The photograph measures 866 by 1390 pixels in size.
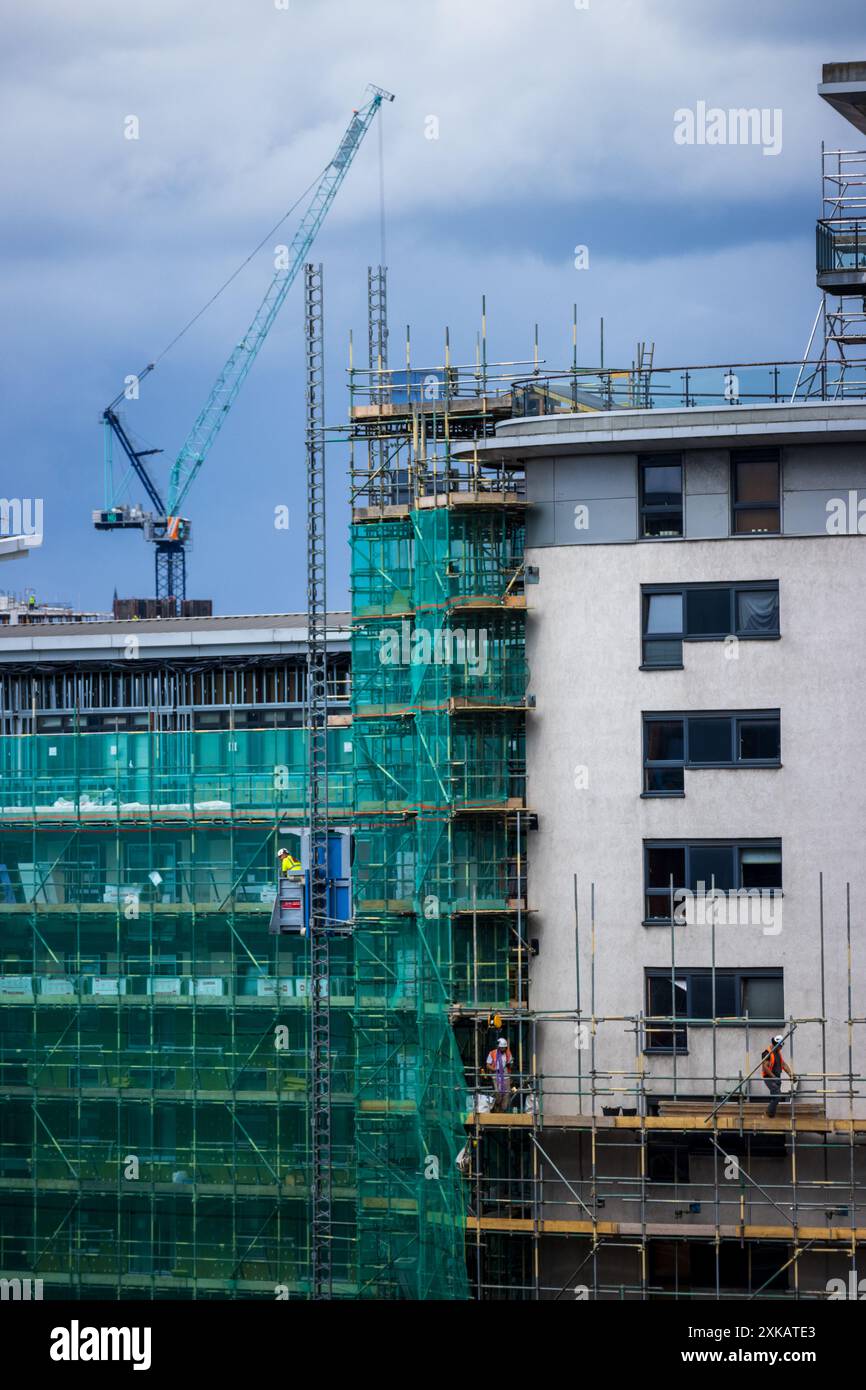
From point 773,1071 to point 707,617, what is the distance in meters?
9.34

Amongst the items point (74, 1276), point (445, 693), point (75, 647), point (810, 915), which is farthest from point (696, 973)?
point (75, 647)

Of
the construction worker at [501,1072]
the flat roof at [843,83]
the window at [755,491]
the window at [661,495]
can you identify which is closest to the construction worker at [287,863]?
the construction worker at [501,1072]

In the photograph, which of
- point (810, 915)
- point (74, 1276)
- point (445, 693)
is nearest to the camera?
point (810, 915)

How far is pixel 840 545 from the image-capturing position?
148 feet

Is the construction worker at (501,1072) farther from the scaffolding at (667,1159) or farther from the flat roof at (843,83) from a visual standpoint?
the flat roof at (843,83)

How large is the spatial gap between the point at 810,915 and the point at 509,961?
6408 mm

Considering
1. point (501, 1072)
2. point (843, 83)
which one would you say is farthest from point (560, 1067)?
point (843, 83)

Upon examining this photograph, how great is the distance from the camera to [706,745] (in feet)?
147

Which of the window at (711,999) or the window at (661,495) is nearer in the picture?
the window at (711,999)

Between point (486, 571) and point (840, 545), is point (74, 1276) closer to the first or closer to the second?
point (486, 571)

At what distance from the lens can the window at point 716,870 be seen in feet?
145

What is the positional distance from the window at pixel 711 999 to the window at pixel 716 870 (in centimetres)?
132

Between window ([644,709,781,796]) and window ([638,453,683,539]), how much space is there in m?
3.96

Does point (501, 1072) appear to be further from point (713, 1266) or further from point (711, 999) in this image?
point (713, 1266)
